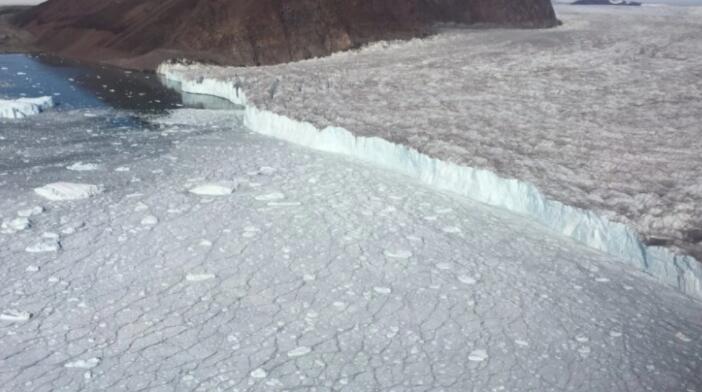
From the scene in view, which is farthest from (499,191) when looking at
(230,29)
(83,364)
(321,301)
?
(230,29)

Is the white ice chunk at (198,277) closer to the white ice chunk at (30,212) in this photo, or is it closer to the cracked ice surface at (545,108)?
the white ice chunk at (30,212)

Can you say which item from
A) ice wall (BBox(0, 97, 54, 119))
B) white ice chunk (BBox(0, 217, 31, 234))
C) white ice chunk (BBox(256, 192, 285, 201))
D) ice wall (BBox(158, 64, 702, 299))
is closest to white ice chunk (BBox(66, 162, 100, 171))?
white ice chunk (BBox(0, 217, 31, 234))

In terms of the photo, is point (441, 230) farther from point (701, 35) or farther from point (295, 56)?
point (701, 35)

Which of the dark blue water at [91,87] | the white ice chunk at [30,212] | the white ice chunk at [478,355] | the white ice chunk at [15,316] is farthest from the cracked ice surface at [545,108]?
the white ice chunk at [15,316]

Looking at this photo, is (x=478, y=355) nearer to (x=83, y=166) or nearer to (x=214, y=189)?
(x=214, y=189)

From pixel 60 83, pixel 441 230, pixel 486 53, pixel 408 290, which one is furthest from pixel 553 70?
pixel 60 83

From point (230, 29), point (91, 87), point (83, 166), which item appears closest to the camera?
point (83, 166)
